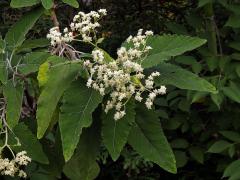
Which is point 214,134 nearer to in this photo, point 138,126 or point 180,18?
point 180,18

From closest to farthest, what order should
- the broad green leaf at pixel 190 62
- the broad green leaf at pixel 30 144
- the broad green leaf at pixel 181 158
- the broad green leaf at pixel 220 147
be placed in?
1. the broad green leaf at pixel 30 144
2. the broad green leaf at pixel 190 62
3. the broad green leaf at pixel 220 147
4. the broad green leaf at pixel 181 158

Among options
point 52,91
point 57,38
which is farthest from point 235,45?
point 52,91

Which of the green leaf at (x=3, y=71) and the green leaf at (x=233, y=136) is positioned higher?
the green leaf at (x=3, y=71)

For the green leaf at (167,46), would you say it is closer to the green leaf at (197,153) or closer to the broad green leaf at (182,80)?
the broad green leaf at (182,80)

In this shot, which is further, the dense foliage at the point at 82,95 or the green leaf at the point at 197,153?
the green leaf at the point at 197,153

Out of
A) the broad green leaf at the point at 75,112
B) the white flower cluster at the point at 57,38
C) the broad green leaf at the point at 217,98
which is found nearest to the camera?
the broad green leaf at the point at 75,112

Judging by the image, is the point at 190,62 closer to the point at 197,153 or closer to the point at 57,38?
the point at 197,153

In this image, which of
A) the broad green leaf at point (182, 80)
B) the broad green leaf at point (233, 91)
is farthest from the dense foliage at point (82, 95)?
the broad green leaf at point (233, 91)
